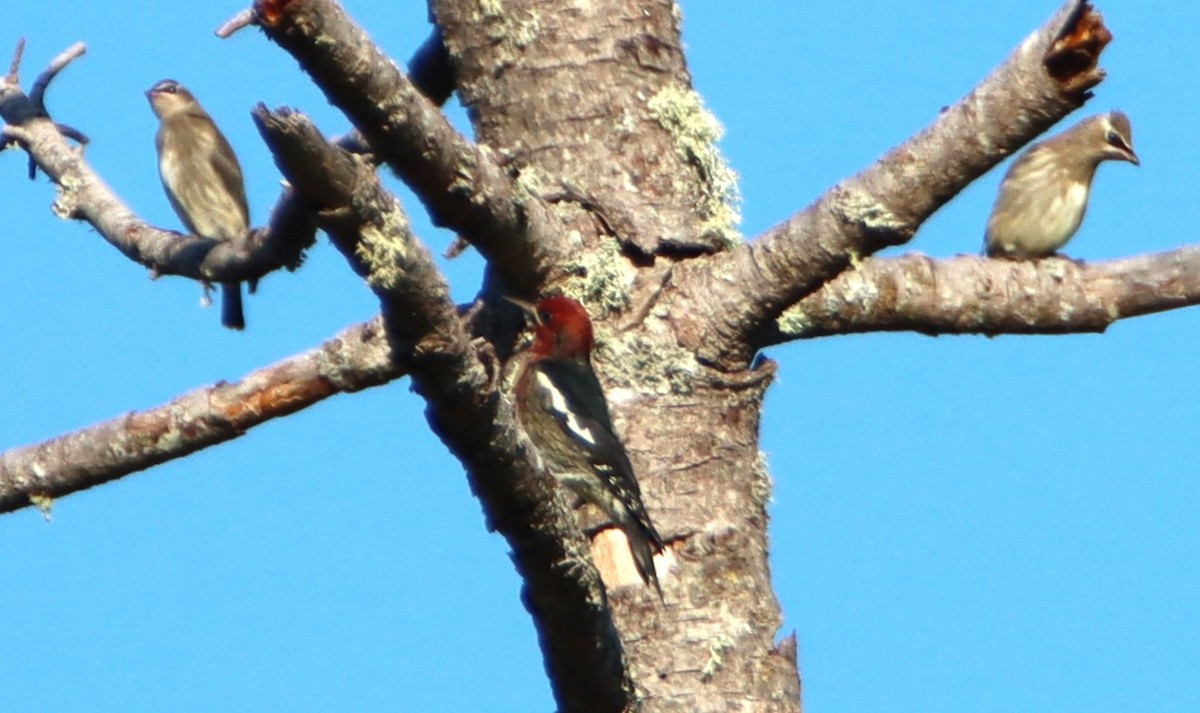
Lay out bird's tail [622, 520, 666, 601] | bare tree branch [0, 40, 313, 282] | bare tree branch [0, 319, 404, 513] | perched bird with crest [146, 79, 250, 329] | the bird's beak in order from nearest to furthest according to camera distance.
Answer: bird's tail [622, 520, 666, 601] → bare tree branch [0, 40, 313, 282] → the bird's beak → bare tree branch [0, 319, 404, 513] → perched bird with crest [146, 79, 250, 329]

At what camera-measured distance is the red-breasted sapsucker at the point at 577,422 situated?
4371 mm

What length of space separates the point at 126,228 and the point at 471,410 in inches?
120

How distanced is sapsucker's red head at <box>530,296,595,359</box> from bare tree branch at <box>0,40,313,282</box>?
692 millimetres

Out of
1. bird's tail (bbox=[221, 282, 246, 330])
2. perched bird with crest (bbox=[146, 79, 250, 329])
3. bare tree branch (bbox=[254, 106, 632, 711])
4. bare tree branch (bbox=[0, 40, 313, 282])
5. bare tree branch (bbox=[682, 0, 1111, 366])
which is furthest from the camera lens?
perched bird with crest (bbox=[146, 79, 250, 329])

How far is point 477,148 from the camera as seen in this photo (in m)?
3.86

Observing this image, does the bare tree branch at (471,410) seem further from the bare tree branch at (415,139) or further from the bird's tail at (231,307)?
the bird's tail at (231,307)

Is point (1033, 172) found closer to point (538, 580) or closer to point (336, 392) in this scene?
point (336, 392)

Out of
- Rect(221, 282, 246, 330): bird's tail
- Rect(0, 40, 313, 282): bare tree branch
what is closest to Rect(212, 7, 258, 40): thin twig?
Rect(0, 40, 313, 282): bare tree branch

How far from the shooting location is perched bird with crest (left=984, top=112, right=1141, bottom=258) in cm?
796

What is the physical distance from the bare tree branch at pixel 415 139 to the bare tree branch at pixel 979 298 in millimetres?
866

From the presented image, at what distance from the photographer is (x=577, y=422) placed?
5.46 meters

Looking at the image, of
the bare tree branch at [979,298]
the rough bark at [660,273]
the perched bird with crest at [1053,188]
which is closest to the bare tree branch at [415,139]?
the rough bark at [660,273]

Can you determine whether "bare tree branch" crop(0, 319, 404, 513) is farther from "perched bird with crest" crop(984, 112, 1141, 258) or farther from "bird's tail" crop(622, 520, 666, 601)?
"perched bird with crest" crop(984, 112, 1141, 258)

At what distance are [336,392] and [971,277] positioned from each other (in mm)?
1871
